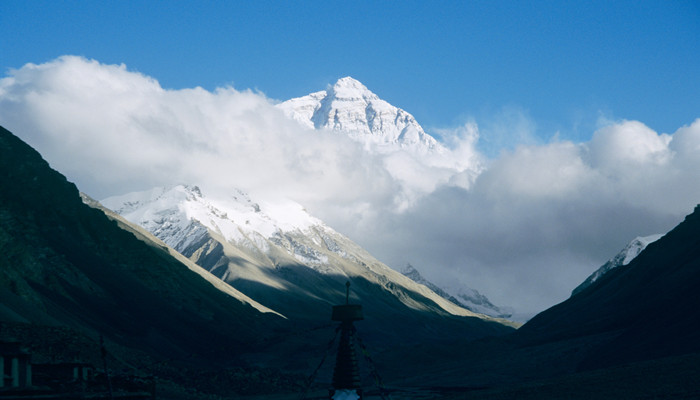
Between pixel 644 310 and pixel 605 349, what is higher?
pixel 644 310

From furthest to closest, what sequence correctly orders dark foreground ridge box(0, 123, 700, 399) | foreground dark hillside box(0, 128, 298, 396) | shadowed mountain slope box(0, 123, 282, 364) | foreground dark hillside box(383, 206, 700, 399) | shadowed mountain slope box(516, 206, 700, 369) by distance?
shadowed mountain slope box(0, 123, 282, 364), foreground dark hillside box(0, 128, 298, 396), shadowed mountain slope box(516, 206, 700, 369), dark foreground ridge box(0, 123, 700, 399), foreground dark hillside box(383, 206, 700, 399)

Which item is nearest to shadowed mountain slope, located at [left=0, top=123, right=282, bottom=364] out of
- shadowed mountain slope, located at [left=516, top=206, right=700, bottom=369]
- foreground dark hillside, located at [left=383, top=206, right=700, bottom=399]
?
foreground dark hillside, located at [left=383, top=206, right=700, bottom=399]

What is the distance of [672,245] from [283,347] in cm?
9255

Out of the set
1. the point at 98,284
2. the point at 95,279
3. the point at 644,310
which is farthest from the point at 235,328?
the point at 644,310

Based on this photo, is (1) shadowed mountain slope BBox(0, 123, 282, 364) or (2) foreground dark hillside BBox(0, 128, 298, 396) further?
(1) shadowed mountain slope BBox(0, 123, 282, 364)

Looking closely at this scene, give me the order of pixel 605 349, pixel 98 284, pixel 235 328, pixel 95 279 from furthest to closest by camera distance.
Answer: pixel 235 328
pixel 95 279
pixel 98 284
pixel 605 349

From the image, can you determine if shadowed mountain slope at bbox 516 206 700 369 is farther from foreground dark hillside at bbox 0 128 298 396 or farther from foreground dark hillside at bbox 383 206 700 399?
foreground dark hillside at bbox 0 128 298 396

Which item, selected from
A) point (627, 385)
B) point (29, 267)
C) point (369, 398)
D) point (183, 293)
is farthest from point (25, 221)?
point (627, 385)

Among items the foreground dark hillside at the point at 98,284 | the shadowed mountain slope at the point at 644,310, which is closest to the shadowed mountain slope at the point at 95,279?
the foreground dark hillside at the point at 98,284

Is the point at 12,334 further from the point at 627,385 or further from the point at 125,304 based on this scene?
the point at 125,304

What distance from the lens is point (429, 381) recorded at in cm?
13712

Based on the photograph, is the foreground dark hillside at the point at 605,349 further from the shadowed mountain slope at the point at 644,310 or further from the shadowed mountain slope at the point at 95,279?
the shadowed mountain slope at the point at 95,279

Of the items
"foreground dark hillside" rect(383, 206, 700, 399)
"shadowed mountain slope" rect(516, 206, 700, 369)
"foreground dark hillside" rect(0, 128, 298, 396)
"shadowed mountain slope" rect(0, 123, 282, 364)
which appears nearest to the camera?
"foreground dark hillside" rect(383, 206, 700, 399)

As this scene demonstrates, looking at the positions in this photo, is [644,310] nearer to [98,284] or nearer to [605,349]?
[605,349]
